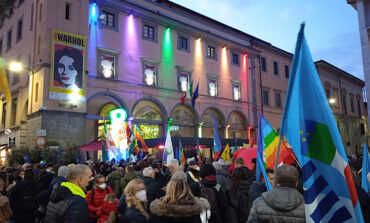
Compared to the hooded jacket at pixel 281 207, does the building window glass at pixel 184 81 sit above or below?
above

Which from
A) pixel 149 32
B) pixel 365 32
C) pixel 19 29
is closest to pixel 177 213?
pixel 365 32

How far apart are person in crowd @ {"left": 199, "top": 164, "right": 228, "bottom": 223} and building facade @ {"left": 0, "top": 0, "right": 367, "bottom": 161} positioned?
13274 millimetres

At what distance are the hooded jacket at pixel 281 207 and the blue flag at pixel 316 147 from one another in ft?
0.39

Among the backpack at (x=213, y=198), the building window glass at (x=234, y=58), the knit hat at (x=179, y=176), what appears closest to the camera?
the knit hat at (x=179, y=176)

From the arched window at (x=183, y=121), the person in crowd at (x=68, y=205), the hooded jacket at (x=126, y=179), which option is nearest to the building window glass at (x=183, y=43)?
the arched window at (x=183, y=121)

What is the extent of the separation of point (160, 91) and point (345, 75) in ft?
127

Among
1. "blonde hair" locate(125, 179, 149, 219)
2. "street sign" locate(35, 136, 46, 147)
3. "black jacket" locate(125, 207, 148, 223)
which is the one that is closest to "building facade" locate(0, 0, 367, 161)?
"street sign" locate(35, 136, 46, 147)

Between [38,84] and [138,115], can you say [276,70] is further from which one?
[38,84]

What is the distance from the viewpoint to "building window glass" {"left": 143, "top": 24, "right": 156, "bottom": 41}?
25.4 meters

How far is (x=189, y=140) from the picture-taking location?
20.6 m

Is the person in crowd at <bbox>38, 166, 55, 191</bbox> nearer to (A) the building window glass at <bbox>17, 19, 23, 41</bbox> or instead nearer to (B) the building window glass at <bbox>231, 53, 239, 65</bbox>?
(A) the building window glass at <bbox>17, 19, 23, 41</bbox>

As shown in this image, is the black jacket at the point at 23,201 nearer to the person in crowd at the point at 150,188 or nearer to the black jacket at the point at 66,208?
the person in crowd at the point at 150,188

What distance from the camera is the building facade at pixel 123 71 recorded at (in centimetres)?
1962

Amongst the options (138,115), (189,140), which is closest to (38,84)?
(138,115)
